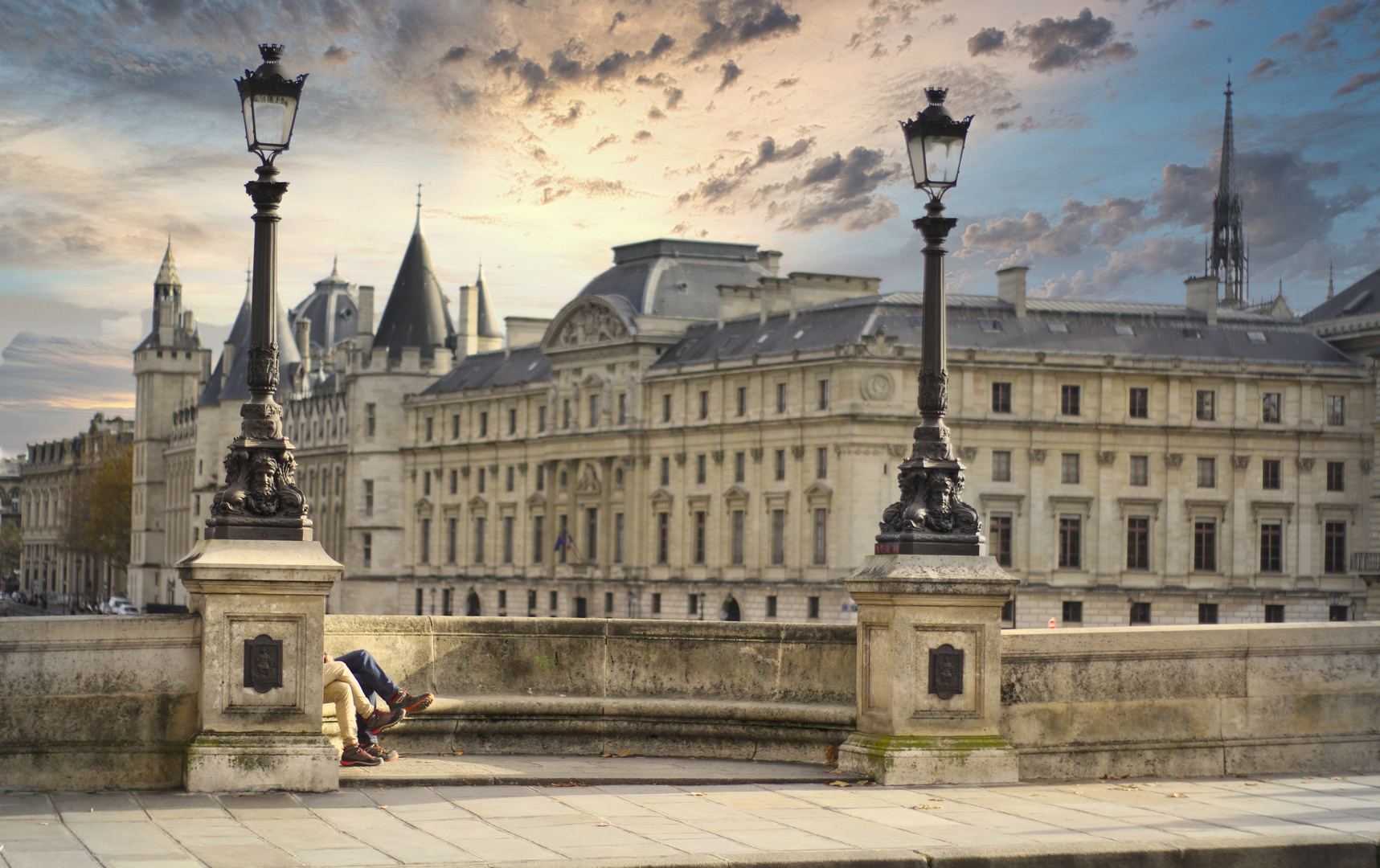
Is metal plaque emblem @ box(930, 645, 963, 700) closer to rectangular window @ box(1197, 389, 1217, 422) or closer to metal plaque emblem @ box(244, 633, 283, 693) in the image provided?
metal plaque emblem @ box(244, 633, 283, 693)

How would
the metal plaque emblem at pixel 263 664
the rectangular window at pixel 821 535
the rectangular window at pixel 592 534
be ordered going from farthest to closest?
the rectangular window at pixel 592 534, the rectangular window at pixel 821 535, the metal plaque emblem at pixel 263 664

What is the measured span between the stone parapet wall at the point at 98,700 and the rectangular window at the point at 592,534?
285ft

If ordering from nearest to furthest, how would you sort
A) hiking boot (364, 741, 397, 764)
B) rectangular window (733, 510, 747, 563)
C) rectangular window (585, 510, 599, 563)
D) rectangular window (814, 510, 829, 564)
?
hiking boot (364, 741, 397, 764) → rectangular window (814, 510, 829, 564) → rectangular window (733, 510, 747, 563) → rectangular window (585, 510, 599, 563)

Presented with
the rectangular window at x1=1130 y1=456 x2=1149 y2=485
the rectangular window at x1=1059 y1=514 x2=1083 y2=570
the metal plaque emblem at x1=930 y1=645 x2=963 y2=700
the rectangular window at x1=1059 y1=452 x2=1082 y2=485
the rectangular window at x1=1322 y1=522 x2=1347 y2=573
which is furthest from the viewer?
the rectangular window at x1=1322 y1=522 x2=1347 y2=573

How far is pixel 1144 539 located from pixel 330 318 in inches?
3989

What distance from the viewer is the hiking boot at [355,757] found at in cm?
1484

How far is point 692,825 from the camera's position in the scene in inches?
498

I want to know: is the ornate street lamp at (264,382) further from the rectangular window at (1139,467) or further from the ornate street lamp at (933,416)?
the rectangular window at (1139,467)

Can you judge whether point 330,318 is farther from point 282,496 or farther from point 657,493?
point 282,496

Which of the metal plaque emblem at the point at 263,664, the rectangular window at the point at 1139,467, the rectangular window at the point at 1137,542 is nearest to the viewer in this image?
the metal plaque emblem at the point at 263,664

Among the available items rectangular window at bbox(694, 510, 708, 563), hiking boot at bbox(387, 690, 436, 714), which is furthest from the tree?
hiking boot at bbox(387, 690, 436, 714)

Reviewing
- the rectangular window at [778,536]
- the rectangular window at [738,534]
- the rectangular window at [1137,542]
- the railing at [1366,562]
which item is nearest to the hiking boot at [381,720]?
the rectangular window at [778,536]

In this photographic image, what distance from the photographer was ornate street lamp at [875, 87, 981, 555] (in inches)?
609

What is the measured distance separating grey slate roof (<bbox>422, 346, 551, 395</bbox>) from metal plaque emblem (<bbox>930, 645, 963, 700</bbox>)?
94097 mm
